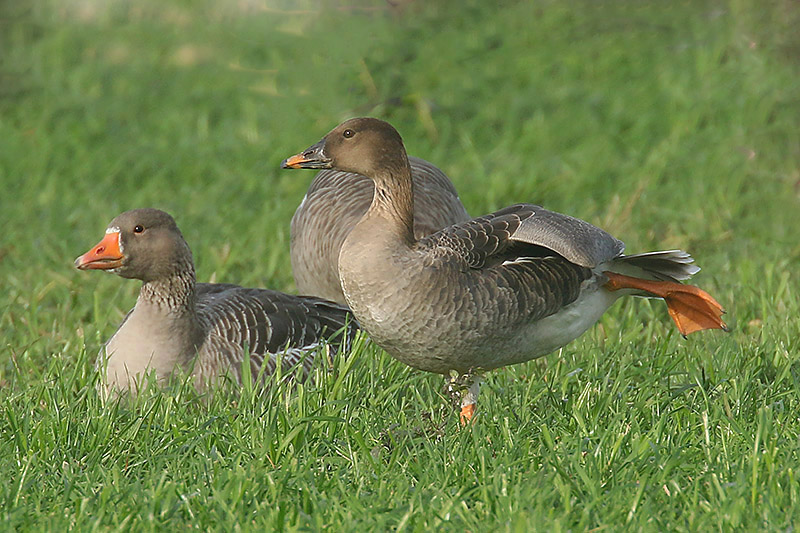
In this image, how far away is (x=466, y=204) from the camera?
8.34 meters

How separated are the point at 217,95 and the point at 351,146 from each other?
23.6 feet

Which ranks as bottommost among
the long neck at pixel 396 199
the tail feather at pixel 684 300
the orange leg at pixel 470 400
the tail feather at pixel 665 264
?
the orange leg at pixel 470 400

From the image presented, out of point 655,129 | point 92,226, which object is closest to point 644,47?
point 655,129

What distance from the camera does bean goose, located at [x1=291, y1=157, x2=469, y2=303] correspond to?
6090 millimetres

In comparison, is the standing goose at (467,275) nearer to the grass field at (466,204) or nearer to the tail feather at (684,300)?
the tail feather at (684,300)

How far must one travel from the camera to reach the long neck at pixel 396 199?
429 centimetres

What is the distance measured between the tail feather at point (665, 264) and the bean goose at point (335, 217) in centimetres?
154

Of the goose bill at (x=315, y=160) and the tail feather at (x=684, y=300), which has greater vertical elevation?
the goose bill at (x=315, y=160)

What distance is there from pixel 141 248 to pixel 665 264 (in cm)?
243

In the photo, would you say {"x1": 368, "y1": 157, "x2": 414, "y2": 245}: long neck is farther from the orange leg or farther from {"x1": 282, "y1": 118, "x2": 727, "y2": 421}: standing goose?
the orange leg

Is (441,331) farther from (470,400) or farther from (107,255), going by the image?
(107,255)

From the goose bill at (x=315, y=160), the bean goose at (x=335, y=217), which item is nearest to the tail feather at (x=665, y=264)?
the goose bill at (x=315, y=160)

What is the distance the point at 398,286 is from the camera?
409cm

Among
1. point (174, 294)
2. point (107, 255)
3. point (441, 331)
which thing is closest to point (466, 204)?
point (174, 294)
